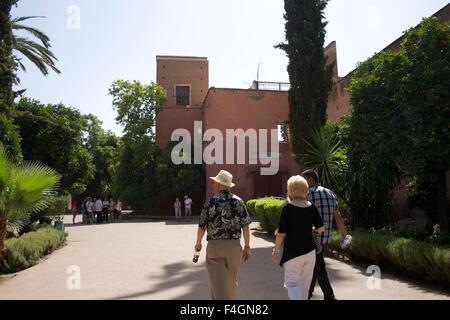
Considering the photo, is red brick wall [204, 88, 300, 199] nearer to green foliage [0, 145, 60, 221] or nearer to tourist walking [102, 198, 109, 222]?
tourist walking [102, 198, 109, 222]

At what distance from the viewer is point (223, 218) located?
5145 millimetres

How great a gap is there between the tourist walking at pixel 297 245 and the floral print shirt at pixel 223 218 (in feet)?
1.72

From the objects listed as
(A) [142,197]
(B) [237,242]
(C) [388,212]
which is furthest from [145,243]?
(A) [142,197]

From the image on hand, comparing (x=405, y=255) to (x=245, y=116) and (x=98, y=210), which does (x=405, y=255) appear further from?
(x=245, y=116)

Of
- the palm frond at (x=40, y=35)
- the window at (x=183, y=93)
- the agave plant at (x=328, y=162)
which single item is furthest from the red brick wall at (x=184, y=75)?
the agave plant at (x=328, y=162)

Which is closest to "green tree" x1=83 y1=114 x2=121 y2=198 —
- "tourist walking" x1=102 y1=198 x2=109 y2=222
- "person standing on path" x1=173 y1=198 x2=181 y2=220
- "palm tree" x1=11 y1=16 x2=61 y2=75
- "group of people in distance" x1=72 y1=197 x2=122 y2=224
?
"group of people in distance" x1=72 y1=197 x2=122 y2=224

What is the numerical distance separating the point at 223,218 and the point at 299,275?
1.09m

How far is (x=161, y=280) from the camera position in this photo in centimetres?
798

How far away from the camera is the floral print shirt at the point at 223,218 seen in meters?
5.11

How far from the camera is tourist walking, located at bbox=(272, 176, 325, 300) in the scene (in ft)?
15.8

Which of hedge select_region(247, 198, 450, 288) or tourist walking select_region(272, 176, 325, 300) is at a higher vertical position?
tourist walking select_region(272, 176, 325, 300)

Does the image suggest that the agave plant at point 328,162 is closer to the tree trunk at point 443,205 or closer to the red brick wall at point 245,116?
the tree trunk at point 443,205

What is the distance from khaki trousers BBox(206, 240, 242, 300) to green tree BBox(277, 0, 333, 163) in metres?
9.97
